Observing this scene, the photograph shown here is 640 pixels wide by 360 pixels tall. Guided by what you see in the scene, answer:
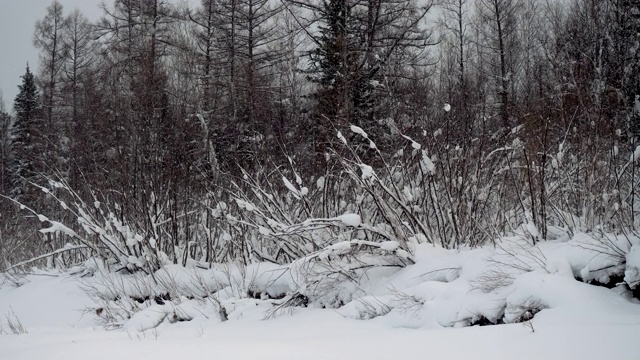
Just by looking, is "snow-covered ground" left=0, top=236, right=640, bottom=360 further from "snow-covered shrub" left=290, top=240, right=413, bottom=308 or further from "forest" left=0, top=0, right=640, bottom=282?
"forest" left=0, top=0, right=640, bottom=282

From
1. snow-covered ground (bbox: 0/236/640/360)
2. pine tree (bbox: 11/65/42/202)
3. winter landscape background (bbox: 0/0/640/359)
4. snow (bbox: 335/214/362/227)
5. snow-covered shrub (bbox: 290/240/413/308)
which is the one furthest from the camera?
pine tree (bbox: 11/65/42/202)

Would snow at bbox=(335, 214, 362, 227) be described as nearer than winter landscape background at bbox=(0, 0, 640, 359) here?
No

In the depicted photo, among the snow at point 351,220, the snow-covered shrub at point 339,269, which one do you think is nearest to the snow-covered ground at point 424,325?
the snow-covered shrub at point 339,269

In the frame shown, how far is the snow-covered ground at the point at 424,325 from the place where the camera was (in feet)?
9.10

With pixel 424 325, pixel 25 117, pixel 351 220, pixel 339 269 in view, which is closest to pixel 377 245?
pixel 351 220

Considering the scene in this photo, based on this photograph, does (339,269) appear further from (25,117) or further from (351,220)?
(25,117)

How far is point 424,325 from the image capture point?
372 cm

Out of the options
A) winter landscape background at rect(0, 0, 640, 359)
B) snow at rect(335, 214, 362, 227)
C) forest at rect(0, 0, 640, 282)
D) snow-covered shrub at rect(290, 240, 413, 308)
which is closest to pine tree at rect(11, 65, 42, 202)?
forest at rect(0, 0, 640, 282)

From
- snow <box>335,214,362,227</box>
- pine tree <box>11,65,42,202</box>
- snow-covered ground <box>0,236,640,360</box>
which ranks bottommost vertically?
snow-covered ground <box>0,236,640,360</box>

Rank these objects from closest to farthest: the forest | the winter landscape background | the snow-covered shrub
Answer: the winter landscape background < the snow-covered shrub < the forest

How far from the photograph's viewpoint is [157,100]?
877 cm

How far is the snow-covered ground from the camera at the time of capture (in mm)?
2773

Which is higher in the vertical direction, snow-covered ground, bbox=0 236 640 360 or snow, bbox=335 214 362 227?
snow, bbox=335 214 362 227

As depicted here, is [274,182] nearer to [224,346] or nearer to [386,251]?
[386,251]
